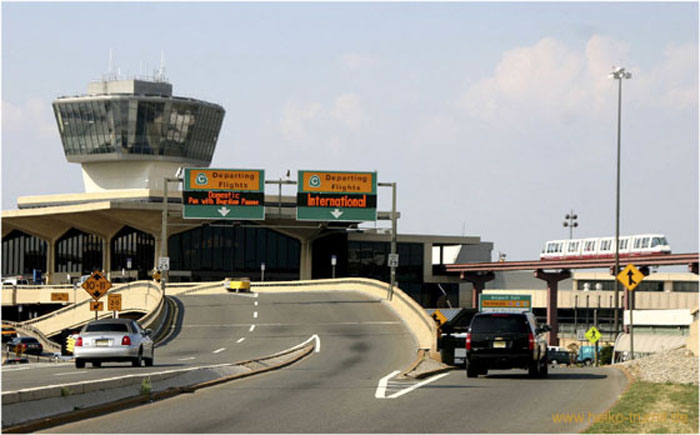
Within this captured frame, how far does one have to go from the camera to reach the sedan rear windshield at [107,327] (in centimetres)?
3225

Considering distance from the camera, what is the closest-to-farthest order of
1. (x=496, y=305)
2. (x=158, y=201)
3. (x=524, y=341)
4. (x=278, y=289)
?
(x=524, y=341), (x=496, y=305), (x=278, y=289), (x=158, y=201)

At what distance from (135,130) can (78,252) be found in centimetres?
1607

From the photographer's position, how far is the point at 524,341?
2647 cm

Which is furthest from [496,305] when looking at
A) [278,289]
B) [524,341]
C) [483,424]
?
[483,424]

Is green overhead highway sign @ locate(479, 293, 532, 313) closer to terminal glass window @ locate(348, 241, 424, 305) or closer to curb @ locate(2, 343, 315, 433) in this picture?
curb @ locate(2, 343, 315, 433)

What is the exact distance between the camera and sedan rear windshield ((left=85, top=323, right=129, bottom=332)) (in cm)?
3225

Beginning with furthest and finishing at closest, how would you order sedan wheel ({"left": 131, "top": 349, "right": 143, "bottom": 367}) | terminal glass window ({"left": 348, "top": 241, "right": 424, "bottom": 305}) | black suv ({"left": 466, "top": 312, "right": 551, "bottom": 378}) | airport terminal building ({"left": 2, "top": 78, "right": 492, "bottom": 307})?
terminal glass window ({"left": 348, "top": 241, "right": 424, "bottom": 305}) → airport terminal building ({"left": 2, "top": 78, "right": 492, "bottom": 307}) → sedan wheel ({"left": 131, "top": 349, "right": 143, "bottom": 367}) → black suv ({"left": 466, "top": 312, "right": 551, "bottom": 378})

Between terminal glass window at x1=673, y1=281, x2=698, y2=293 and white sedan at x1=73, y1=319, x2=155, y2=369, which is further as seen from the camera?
terminal glass window at x1=673, y1=281, x2=698, y2=293

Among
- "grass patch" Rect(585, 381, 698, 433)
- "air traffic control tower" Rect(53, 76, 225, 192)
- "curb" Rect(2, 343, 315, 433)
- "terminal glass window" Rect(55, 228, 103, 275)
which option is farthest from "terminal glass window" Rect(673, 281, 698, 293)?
"grass patch" Rect(585, 381, 698, 433)

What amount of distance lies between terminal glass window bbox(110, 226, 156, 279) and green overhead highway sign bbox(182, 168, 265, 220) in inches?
1878

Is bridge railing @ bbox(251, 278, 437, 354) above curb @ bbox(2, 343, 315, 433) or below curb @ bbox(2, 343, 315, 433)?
below

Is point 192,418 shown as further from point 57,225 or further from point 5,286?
point 57,225

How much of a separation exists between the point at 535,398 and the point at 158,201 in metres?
98.9

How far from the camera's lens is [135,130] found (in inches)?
4685
